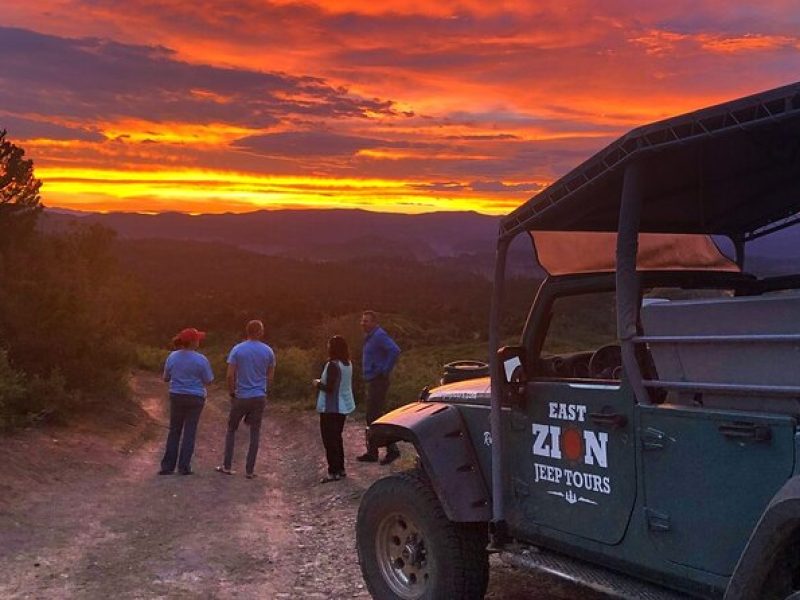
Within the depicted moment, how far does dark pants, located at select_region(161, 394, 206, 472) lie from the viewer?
11086 millimetres

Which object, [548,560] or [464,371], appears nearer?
[548,560]

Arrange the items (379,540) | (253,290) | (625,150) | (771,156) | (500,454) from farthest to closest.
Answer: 1. (253,290)
2. (379,540)
3. (500,454)
4. (771,156)
5. (625,150)

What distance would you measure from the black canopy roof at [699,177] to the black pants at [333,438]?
602cm

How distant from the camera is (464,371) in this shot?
628 centimetres

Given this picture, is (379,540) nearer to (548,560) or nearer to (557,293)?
(548,560)

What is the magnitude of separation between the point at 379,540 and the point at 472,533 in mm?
719

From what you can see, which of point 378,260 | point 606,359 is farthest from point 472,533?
point 378,260

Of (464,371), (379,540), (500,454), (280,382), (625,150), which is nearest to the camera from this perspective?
(625,150)

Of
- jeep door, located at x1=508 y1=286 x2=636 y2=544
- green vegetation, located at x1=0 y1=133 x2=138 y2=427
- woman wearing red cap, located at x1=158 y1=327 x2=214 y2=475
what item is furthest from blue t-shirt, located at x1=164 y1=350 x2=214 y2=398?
jeep door, located at x1=508 y1=286 x2=636 y2=544

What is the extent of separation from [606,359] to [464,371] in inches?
60.3

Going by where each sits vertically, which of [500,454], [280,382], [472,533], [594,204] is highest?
[594,204]

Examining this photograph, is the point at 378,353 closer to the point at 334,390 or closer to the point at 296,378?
the point at 334,390

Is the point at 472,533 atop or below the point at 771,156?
below

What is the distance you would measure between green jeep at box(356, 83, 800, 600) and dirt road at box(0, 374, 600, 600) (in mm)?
1371
